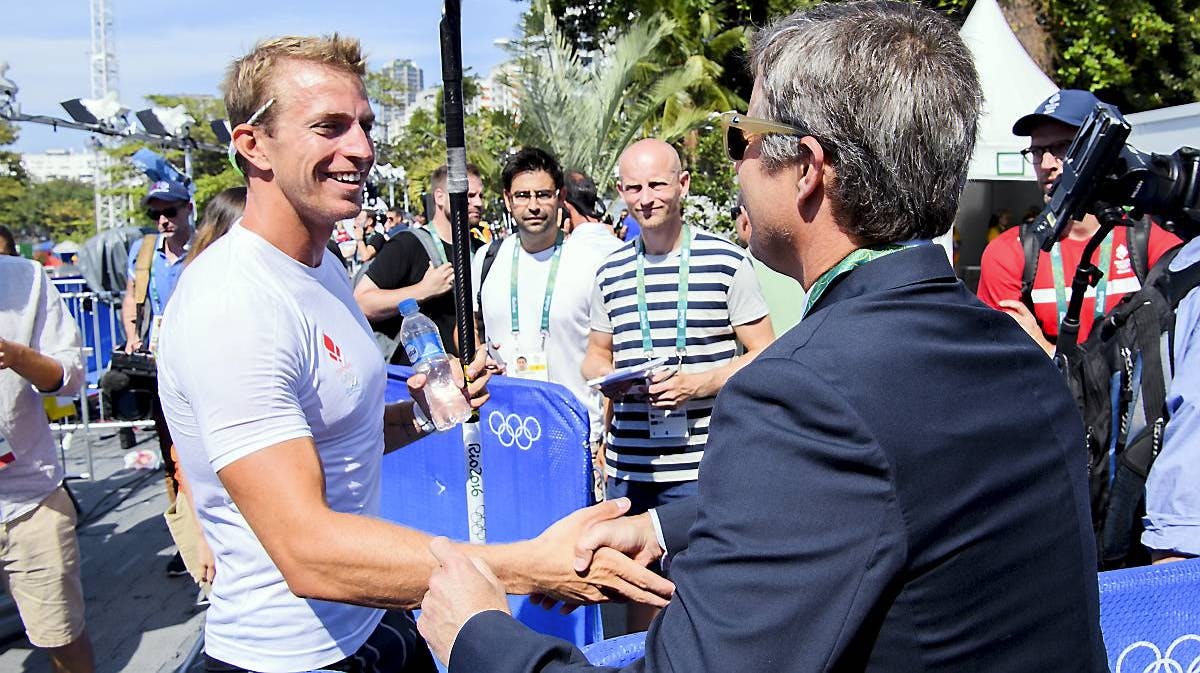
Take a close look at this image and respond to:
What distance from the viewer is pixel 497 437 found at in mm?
4078

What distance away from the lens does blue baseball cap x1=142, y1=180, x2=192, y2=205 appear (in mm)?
6184

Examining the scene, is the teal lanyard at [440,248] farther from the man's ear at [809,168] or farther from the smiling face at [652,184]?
the man's ear at [809,168]

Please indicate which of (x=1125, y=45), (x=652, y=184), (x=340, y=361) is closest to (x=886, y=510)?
(x=340, y=361)

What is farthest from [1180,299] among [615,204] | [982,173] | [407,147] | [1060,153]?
[407,147]

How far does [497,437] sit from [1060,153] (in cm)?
288

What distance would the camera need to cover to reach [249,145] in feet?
7.04

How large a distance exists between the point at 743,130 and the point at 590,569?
100 centimetres

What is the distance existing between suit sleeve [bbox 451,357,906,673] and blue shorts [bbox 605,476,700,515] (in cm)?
290

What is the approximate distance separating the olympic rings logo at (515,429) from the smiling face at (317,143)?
1874 millimetres

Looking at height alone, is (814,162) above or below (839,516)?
above

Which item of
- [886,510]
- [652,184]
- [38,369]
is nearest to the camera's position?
[886,510]

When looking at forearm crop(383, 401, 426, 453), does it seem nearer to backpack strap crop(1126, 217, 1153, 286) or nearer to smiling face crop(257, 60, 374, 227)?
smiling face crop(257, 60, 374, 227)

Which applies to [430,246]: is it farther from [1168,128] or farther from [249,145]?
[1168,128]

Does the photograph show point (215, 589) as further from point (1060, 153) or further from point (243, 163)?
point (1060, 153)
